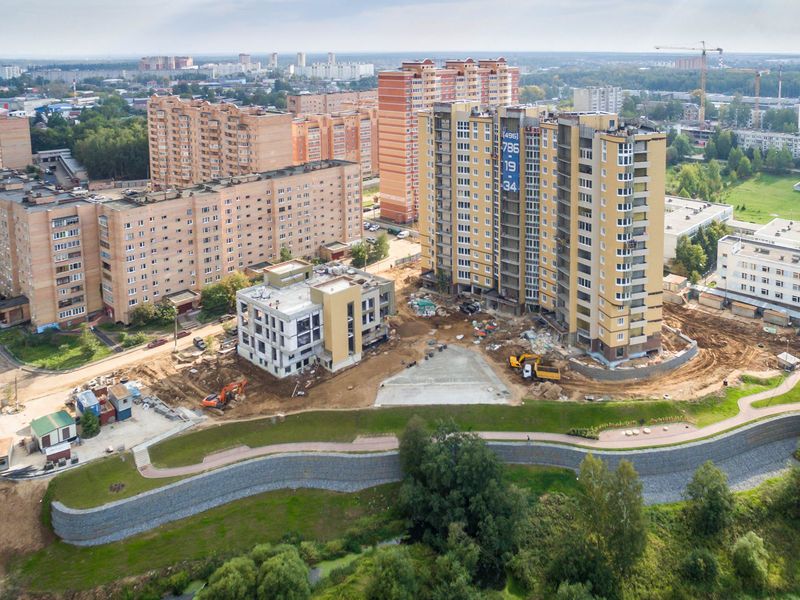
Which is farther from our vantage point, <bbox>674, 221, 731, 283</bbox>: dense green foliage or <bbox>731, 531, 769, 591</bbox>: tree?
<bbox>674, 221, 731, 283</bbox>: dense green foliage

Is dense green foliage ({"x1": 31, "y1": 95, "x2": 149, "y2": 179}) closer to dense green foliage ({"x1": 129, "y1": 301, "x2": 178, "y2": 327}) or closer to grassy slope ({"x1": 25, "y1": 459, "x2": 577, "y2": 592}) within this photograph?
dense green foliage ({"x1": 129, "y1": 301, "x2": 178, "y2": 327})

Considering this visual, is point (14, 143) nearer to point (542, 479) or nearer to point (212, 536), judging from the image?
point (212, 536)

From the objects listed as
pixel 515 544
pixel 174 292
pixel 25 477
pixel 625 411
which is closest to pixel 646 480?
pixel 625 411

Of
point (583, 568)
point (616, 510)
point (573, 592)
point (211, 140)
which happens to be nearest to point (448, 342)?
point (616, 510)

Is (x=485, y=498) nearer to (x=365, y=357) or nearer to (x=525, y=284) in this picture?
(x=365, y=357)

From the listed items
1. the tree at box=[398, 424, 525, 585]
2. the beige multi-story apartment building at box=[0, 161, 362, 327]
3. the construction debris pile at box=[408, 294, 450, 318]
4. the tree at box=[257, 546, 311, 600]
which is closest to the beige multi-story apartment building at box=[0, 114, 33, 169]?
the beige multi-story apartment building at box=[0, 161, 362, 327]

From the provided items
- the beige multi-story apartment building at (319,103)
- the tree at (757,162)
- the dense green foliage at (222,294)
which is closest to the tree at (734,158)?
the tree at (757,162)
